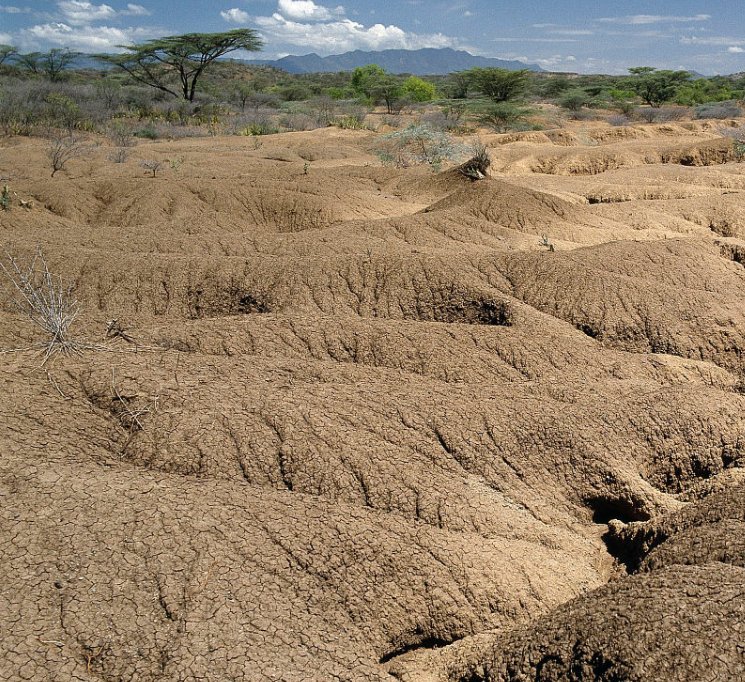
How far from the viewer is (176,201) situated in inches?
439

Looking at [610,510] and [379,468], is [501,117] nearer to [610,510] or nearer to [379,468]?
[610,510]

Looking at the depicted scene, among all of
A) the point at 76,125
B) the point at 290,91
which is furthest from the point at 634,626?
the point at 290,91

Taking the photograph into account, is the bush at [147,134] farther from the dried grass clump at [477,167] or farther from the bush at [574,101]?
the bush at [574,101]

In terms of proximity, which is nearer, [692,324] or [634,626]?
[634,626]

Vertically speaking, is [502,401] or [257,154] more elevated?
[257,154]

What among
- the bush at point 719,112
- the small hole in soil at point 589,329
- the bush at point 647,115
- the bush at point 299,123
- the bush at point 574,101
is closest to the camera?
the small hole in soil at point 589,329

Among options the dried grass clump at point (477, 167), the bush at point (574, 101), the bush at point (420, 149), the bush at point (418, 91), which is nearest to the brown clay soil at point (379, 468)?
the dried grass clump at point (477, 167)

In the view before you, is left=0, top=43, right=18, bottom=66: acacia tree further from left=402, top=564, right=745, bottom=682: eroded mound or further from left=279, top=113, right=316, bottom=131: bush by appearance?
left=402, top=564, right=745, bottom=682: eroded mound

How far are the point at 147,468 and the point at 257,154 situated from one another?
52.8 ft

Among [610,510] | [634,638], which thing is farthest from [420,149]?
[634,638]

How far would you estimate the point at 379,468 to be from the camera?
3.75 meters

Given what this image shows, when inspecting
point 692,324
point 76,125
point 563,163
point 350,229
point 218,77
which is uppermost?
point 218,77

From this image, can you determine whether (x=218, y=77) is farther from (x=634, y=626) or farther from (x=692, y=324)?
(x=634, y=626)

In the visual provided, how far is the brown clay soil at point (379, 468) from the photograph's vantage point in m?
2.59
